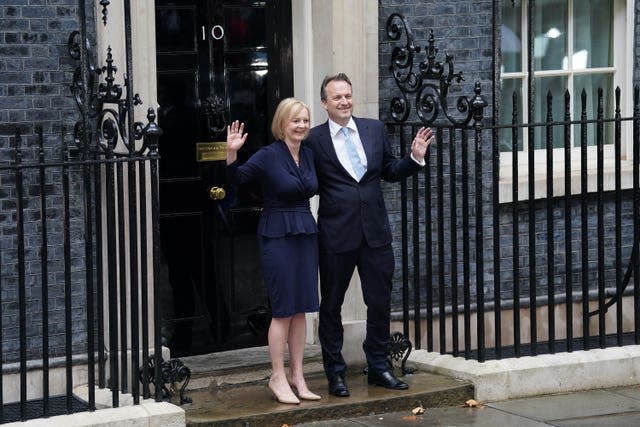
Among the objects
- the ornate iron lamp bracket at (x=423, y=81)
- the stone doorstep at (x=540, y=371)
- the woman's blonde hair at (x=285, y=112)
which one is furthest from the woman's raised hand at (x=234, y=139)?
the stone doorstep at (x=540, y=371)

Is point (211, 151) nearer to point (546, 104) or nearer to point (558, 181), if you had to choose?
point (558, 181)

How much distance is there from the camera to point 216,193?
858cm

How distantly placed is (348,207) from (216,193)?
1.12m

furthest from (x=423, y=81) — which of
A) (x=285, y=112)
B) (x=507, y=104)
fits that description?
(x=285, y=112)

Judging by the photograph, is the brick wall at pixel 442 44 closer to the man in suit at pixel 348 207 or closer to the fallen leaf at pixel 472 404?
the man in suit at pixel 348 207

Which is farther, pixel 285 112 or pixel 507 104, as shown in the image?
pixel 507 104

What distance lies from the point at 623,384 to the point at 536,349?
0.57 meters

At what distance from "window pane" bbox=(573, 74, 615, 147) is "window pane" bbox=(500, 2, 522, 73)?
0.58 meters

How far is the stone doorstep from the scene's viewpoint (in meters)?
8.17

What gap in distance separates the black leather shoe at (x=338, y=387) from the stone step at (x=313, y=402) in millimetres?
34

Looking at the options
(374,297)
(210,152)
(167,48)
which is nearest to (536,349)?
(374,297)

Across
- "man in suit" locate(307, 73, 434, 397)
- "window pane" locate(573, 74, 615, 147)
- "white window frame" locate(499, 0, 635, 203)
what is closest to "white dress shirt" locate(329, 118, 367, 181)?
"man in suit" locate(307, 73, 434, 397)

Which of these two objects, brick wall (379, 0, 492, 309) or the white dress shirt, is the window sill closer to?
brick wall (379, 0, 492, 309)

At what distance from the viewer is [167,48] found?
27.7 feet
